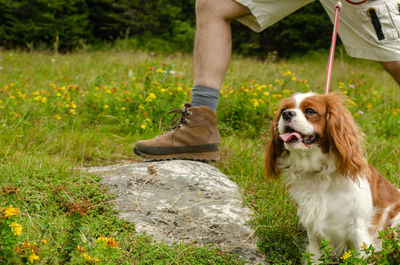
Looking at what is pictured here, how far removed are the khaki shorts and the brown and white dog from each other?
65 centimetres

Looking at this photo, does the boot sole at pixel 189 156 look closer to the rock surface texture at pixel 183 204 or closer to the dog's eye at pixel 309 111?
the rock surface texture at pixel 183 204

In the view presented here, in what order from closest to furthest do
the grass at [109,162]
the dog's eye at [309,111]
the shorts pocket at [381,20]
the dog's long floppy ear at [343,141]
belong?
the grass at [109,162] < the dog's long floppy ear at [343,141] < the dog's eye at [309,111] < the shorts pocket at [381,20]

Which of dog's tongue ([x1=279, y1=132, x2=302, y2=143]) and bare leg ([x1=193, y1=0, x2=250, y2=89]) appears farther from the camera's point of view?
bare leg ([x1=193, y1=0, x2=250, y2=89])

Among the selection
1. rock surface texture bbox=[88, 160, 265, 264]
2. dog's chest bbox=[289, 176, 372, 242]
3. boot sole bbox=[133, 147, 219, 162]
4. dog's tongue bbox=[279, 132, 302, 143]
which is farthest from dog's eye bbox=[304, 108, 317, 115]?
boot sole bbox=[133, 147, 219, 162]

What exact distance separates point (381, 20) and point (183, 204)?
1721mm

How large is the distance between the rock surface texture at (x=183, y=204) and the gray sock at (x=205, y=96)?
462 millimetres

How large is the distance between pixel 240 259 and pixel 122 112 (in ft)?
8.36

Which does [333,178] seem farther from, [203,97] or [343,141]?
[203,97]

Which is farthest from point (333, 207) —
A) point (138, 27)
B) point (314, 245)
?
point (138, 27)

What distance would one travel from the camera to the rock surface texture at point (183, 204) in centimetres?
223

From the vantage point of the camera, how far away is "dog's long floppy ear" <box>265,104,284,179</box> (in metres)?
2.30

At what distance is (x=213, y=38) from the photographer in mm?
2842

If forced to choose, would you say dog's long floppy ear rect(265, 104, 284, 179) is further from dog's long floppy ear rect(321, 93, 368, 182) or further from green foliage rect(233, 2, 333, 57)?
green foliage rect(233, 2, 333, 57)

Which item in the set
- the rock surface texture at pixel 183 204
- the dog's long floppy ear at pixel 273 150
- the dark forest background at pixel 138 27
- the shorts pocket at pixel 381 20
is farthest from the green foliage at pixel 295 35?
the dog's long floppy ear at pixel 273 150
